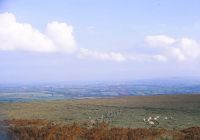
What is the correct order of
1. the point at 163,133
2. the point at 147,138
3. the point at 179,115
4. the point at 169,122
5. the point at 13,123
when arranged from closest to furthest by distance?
the point at 147,138 < the point at 163,133 < the point at 13,123 < the point at 169,122 < the point at 179,115

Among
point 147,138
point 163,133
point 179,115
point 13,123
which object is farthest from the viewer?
point 179,115

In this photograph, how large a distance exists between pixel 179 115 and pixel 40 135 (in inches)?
764

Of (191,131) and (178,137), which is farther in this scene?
(191,131)

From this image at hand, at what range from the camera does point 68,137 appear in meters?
24.7

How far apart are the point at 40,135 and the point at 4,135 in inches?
88.5

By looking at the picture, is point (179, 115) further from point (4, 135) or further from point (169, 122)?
point (4, 135)

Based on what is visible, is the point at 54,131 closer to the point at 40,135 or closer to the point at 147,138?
the point at 40,135

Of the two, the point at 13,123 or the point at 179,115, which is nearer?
the point at 13,123

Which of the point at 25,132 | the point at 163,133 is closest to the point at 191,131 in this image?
the point at 163,133

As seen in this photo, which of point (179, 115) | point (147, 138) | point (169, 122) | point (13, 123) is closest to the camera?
point (147, 138)

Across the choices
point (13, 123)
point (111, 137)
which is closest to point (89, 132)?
point (111, 137)

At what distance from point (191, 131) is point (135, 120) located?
9.98 m

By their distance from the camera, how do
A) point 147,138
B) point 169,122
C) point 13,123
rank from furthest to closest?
point 169,122 → point 13,123 → point 147,138

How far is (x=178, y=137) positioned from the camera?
2528 centimetres
